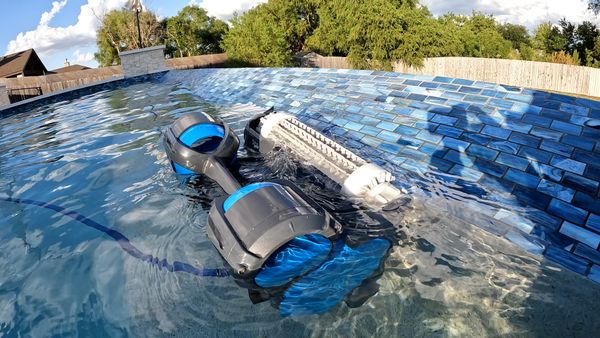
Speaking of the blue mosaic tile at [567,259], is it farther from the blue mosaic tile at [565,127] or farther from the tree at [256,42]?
the tree at [256,42]

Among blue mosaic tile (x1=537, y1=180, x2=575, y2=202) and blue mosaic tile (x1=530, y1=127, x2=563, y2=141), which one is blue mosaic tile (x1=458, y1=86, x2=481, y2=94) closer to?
blue mosaic tile (x1=530, y1=127, x2=563, y2=141)

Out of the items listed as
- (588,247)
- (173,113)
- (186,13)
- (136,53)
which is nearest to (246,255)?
(588,247)

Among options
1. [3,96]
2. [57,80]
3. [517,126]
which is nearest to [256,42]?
[57,80]

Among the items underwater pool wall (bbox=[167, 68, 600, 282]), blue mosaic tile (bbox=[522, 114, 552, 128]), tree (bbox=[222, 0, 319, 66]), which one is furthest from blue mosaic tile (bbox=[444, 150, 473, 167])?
tree (bbox=[222, 0, 319, 66])

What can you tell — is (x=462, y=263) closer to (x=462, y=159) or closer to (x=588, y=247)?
(x=588, y=247)

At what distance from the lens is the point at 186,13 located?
37781mm

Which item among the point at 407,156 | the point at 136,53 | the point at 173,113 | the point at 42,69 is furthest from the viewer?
the point at 42,69

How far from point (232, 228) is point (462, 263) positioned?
1.26m

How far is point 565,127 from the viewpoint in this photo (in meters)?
2.93

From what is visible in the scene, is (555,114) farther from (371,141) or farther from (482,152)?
(371,141)

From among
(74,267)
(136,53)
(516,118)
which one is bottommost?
(74,267)

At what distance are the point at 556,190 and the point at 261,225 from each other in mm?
2040

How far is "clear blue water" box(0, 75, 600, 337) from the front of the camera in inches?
67.6

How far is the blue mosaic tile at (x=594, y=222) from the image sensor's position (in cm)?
218
